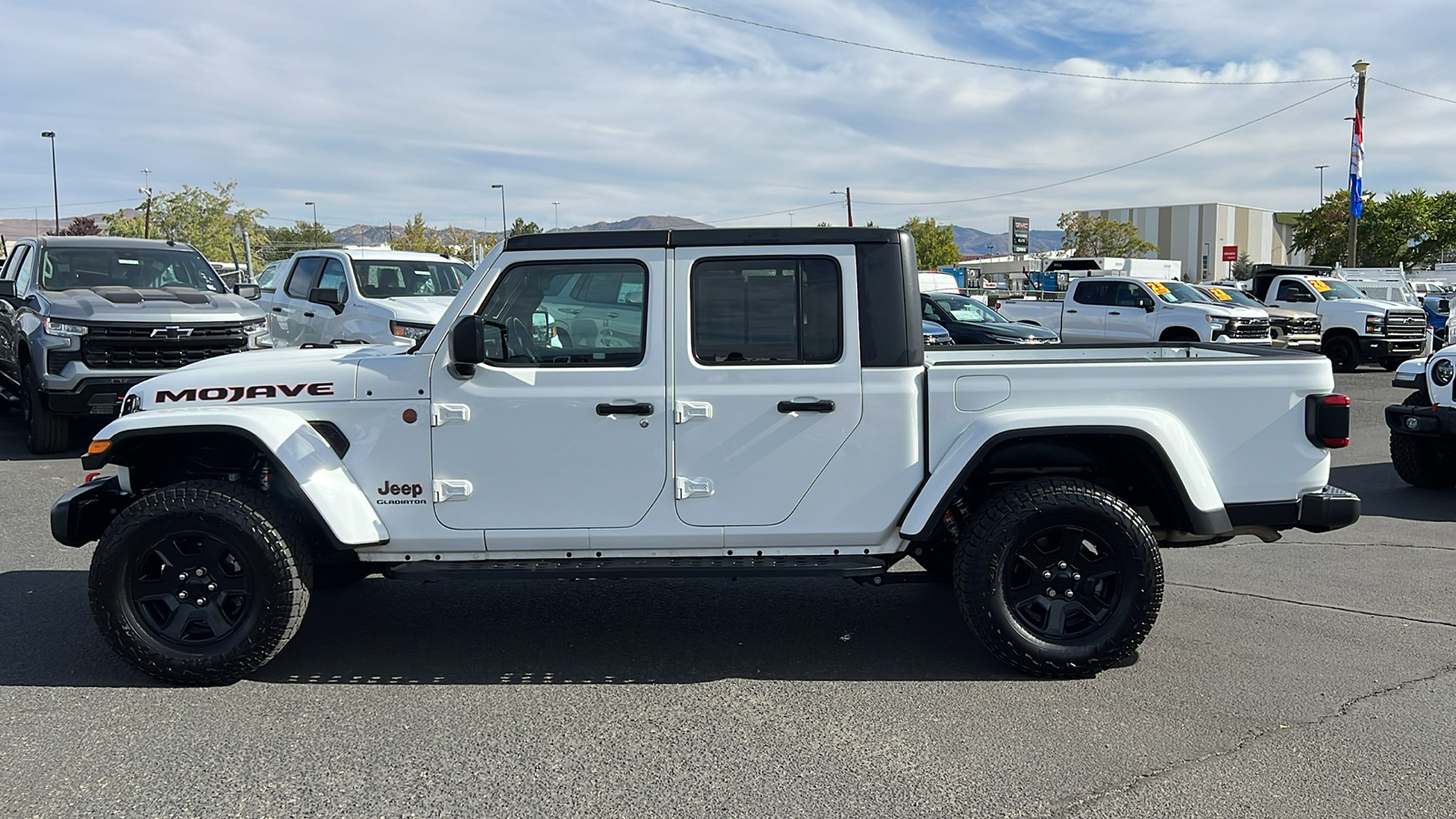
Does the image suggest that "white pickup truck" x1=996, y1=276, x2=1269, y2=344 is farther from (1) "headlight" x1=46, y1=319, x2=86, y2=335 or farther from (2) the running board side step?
(2) the running board side step

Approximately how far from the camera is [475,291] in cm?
457

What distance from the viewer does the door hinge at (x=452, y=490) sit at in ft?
14.9

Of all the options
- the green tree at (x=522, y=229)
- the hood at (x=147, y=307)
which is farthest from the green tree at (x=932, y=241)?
the hood at (x=147, y=307)

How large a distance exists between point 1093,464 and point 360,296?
10.6m

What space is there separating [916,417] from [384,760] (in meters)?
2.39

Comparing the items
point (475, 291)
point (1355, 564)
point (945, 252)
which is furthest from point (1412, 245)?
point (475, 291)

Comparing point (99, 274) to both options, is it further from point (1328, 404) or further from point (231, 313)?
point (1328, 404)

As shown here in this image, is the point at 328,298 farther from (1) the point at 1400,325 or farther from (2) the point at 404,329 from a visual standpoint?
(1) the point at 1400,325

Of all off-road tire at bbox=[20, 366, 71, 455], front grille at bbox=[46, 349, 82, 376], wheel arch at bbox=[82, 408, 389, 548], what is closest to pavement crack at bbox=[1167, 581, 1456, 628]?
wheel arch at bbox=[82, 408, 389, 548]

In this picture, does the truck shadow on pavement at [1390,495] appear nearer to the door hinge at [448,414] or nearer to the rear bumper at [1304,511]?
the rear bumper at [1304,511]

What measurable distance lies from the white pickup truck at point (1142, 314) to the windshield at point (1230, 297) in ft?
0.99

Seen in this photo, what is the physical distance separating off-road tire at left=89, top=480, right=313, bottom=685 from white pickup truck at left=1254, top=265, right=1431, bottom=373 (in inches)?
797

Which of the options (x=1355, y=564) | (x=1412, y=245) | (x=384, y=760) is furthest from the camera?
(x=1412, y=245)

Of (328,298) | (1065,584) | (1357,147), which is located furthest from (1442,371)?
(1357,147)
